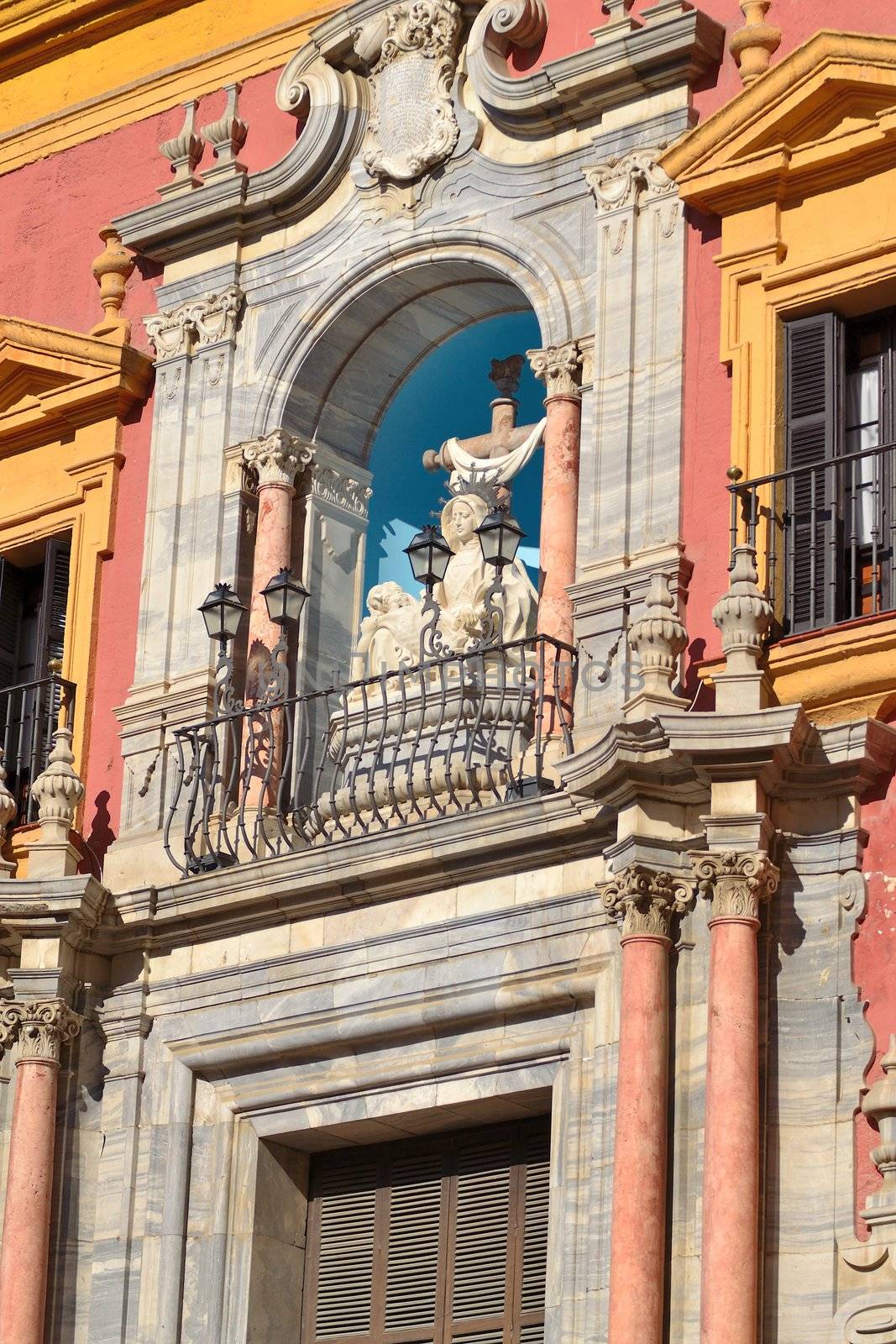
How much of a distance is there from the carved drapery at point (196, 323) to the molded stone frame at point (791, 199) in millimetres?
2658

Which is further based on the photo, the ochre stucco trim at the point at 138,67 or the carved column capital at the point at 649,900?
the ochre stucco trim at the point at 138,67

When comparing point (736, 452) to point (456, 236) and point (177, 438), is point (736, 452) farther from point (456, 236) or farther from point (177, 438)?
point (177, 438)

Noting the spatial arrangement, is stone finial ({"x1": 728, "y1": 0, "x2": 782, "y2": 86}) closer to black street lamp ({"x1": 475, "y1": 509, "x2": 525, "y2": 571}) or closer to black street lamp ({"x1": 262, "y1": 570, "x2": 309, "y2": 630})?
black street lamp ({"x1": 475, "y1": 509, "x2": 525, "y2": 571})

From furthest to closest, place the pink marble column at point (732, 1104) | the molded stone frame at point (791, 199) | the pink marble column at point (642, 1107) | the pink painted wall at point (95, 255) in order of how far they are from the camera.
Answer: the pink painted wall at point (95, 255)
the molded stone frame at point (791, 199)
the pink marble column at point (642, 1107)
the pink marble column at point (732, 1104)

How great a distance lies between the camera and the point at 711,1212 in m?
13.7

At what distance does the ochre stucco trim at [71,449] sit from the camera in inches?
695

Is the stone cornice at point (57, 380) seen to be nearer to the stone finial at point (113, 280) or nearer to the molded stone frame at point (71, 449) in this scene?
the molded stone frame at point (71, 449)

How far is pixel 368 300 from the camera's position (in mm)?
17266

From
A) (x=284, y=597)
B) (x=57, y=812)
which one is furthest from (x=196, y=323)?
(x=57, y=812)

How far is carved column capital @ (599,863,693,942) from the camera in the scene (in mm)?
14383

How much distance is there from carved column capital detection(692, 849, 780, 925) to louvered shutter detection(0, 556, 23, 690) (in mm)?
5110

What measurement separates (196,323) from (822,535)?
3.88 m

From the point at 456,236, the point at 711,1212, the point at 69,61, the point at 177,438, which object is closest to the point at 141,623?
the point at 177,438

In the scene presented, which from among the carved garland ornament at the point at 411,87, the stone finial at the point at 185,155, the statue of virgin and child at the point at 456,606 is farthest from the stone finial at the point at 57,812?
the carved garland ornament at the point at 411,87
